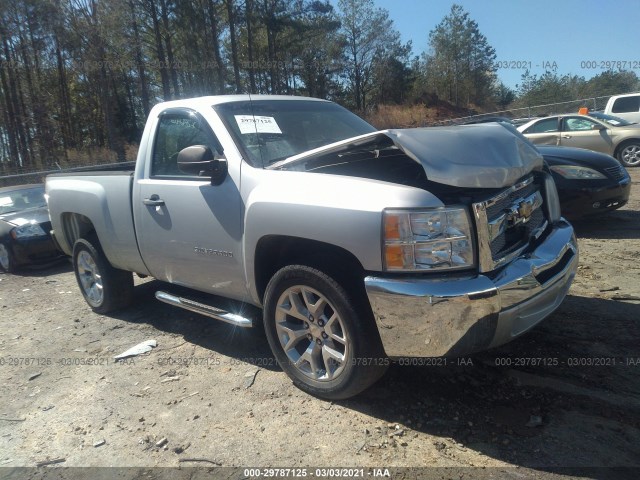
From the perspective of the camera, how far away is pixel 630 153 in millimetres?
12164

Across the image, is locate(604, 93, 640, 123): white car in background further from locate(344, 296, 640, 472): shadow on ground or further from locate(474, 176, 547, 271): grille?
locate(474, 176, 547, 271): grille

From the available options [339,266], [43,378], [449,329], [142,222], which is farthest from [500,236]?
[43,378]

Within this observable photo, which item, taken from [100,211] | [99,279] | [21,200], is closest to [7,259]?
[21,200]

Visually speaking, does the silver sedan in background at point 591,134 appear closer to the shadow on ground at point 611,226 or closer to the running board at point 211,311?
the shadow on ground at point 611,226

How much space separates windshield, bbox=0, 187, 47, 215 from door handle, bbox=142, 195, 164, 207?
583 centimetres

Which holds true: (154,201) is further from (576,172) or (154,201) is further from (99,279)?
(576,172)

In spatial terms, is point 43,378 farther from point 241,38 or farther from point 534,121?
point 241,38

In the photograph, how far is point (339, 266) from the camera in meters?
2.74

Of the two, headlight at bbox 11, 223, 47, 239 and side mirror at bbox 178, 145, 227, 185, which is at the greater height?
side mirror at bbox 178, 145, 227, 185

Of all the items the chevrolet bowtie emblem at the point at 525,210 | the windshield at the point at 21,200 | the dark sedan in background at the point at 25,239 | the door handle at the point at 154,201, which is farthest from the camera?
the windshield at the point at 21,200

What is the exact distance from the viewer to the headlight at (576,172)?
6.28 meters

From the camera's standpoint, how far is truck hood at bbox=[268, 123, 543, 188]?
258 centimetres

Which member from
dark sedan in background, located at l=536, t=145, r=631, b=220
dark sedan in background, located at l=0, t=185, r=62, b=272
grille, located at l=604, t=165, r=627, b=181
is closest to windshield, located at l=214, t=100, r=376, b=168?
dark sedan in background, located at l=536, t=145, r=631, b=220

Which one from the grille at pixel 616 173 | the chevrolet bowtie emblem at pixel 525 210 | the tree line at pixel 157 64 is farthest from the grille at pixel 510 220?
the tree line at pixel 157 64
